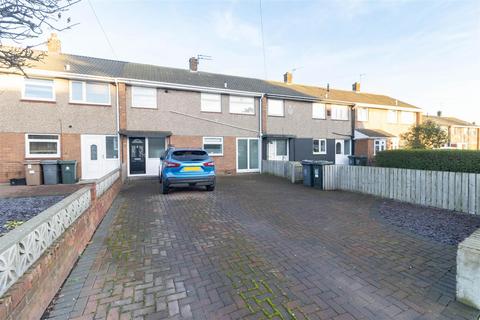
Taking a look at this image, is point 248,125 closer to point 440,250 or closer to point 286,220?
point 286,220

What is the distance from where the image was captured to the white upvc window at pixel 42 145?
1174cm

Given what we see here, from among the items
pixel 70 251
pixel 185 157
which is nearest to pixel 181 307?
pixel 70 251

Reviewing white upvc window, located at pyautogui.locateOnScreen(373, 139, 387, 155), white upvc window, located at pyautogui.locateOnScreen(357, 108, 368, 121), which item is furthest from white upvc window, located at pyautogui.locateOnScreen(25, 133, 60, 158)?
white upvc window, located at pyautogui.locateOnScreen(373, 139, 387, 155)

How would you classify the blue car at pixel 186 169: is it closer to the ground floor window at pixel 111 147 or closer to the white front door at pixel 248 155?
the ground floor window at pixel 111 147

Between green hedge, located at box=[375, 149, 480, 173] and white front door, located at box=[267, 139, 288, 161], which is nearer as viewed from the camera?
green hedge, located at box=[375, 149, 480, 173]

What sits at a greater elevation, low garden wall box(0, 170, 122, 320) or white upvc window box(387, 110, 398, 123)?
white upvc window box(387, 110, 398, 123)

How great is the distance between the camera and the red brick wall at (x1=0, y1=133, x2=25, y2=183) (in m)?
11.3

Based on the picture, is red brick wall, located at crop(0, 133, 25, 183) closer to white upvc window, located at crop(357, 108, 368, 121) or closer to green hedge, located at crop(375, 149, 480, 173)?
green hedge, located at crop(375, 149, 480, 173)

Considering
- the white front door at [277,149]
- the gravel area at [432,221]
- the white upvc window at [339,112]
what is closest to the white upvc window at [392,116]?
the white upvc window at [339,112]

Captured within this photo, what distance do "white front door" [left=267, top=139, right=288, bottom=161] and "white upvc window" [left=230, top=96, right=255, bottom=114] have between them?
2.78 metres

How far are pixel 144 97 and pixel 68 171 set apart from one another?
5484mm

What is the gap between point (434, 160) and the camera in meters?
7.72

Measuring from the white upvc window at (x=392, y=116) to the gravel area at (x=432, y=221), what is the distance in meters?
19.1

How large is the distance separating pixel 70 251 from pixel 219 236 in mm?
2336
